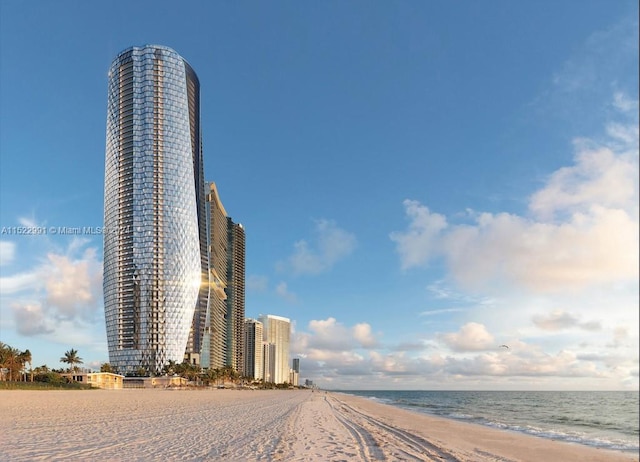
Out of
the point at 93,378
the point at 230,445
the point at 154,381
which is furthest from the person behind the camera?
the point at 154,381

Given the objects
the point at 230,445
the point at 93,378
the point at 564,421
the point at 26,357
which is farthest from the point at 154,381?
the point at 230,445

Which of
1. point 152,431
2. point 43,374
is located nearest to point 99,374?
point 43,374

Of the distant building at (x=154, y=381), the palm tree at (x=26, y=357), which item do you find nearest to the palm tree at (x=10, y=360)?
the palm tree at (x=26, y=357)

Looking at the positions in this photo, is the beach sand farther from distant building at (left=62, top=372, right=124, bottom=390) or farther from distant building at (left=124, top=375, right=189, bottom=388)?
distant building at (left=124, top=375, right=189, bottom=388)

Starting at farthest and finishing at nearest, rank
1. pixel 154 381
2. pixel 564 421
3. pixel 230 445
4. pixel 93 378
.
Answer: pixel 154 381
pixel 93 378
pixel 564 421
pixel 230 445

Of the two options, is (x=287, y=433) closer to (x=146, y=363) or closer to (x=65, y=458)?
(x=65, y=458)

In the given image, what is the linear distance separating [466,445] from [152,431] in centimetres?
1575

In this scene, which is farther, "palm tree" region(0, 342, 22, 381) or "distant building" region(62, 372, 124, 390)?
"distant building" region(62, 372, 124, 390)

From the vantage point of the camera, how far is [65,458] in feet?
48.1

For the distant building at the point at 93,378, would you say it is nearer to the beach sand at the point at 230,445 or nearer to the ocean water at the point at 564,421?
the ocean water at the point at 564,421

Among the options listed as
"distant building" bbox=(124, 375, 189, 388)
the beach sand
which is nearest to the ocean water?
the beach sand

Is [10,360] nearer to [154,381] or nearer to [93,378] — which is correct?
[93,378]

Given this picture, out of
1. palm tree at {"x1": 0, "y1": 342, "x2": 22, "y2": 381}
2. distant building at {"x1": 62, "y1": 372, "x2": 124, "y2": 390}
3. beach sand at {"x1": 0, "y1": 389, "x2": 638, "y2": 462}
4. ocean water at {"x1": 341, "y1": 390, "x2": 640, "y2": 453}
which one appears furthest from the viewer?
distant building at {"x1": 62, "y1": 372, "x2": 124, "y2": 390}

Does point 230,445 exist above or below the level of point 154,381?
above
